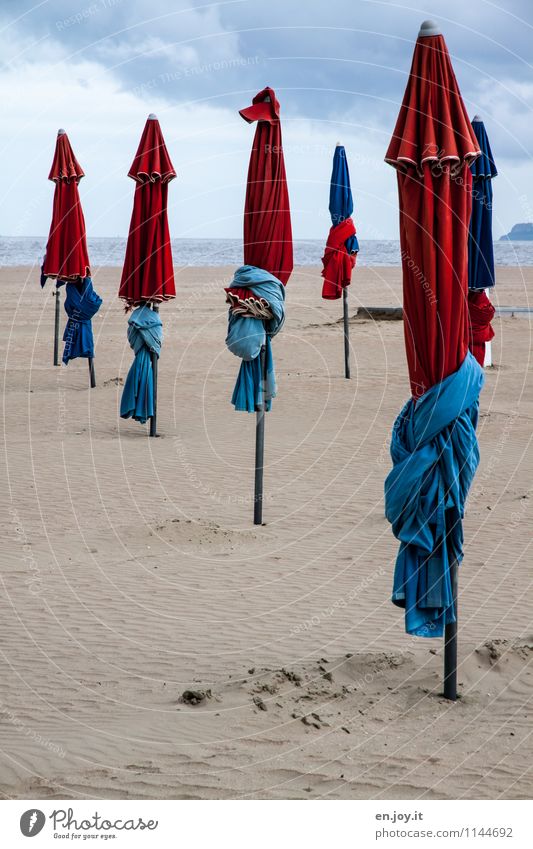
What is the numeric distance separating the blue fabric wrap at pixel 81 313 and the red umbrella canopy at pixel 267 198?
841 cm

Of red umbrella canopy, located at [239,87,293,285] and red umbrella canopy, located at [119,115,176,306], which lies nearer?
red umbrella canopy, located at [239,87,293,285]

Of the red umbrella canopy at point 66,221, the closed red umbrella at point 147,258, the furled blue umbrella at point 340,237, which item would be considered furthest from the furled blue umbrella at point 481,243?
the red umbrella canopy at point 66,221

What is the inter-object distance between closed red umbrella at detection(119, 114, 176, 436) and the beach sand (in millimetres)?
826

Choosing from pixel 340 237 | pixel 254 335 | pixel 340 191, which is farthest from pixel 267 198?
pixel 340 237

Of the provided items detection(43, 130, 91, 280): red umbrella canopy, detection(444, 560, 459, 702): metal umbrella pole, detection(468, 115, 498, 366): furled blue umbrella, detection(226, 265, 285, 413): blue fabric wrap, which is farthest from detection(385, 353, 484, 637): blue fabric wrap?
detection(43, 130, 91, 280): red umbrella canopy

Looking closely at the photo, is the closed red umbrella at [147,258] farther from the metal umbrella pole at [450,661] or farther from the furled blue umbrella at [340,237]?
the metal umbrella pole at [450,661]

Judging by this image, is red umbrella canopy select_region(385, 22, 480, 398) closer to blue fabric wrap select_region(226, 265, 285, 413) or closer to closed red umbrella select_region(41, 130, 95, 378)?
blue fabric wrap select_region(226, 265, 285, 413)

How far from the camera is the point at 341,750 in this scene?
5.72 m

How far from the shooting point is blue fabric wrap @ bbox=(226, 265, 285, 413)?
9.91 meters

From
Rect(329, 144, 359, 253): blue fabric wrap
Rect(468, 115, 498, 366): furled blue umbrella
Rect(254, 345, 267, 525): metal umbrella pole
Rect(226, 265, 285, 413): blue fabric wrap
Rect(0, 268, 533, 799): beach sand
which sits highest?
Rect(329, 144, 359, 253): blue fabric wrap

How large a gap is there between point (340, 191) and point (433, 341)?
1367 cm

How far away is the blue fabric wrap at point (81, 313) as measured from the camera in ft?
58.9

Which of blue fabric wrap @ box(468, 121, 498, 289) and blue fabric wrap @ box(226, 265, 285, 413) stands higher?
blue fabric wrap @ box(468, 121, 498, 289)

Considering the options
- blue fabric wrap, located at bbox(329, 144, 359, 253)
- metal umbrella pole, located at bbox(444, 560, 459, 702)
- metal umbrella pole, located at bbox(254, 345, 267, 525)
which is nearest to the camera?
metal umbrella pole, located at bbox(444, 560, 459, 702)
